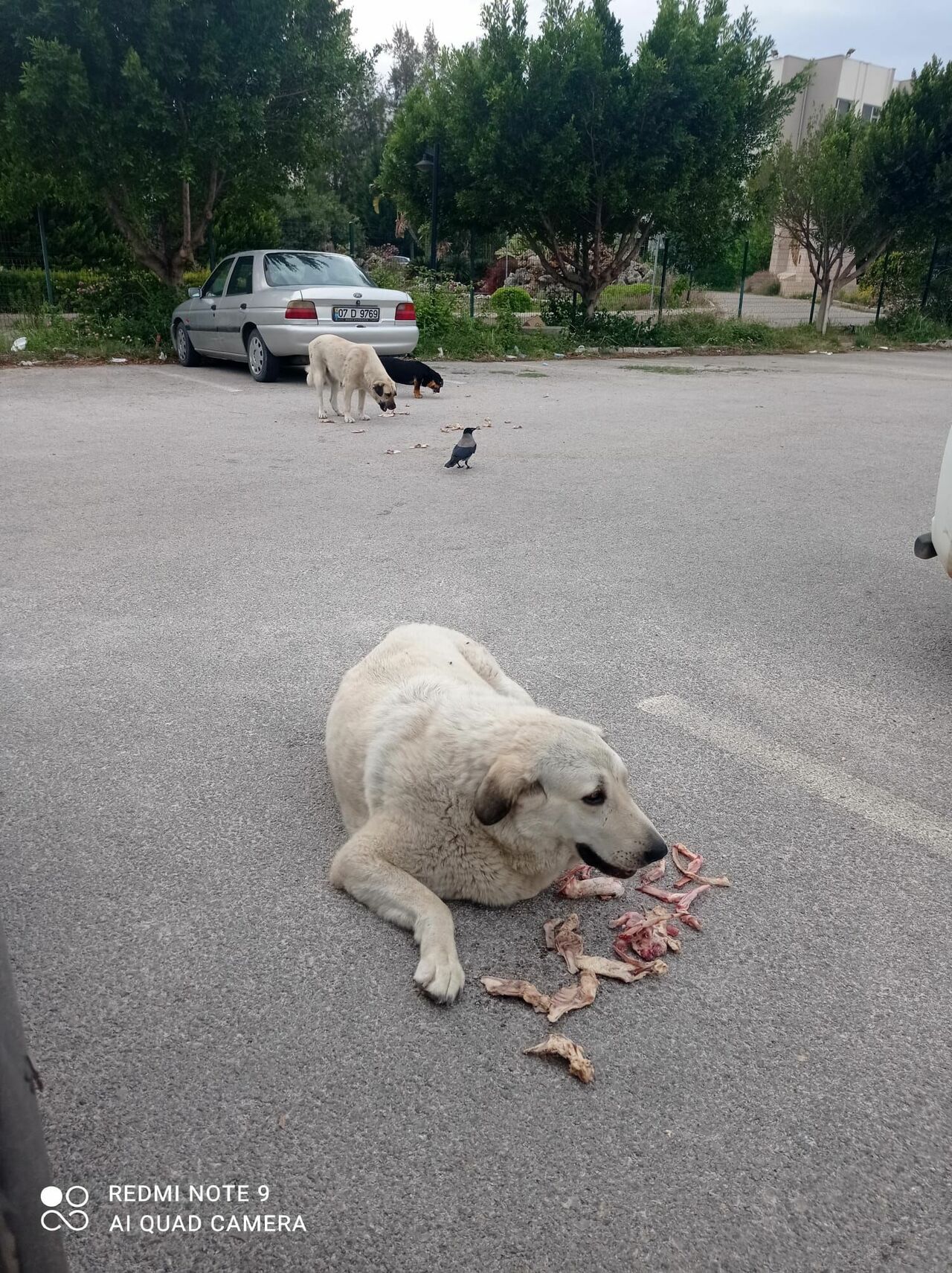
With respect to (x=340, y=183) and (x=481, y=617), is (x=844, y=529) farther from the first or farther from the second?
(x=340, y=183)

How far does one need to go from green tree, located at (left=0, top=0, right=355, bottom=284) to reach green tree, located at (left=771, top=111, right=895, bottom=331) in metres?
13.5

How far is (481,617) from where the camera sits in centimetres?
478

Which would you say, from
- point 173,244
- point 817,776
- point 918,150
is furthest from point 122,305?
point 918,150

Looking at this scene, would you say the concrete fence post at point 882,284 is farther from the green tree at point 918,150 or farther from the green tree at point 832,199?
the green tree at point 918,150

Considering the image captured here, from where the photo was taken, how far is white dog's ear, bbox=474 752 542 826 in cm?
240

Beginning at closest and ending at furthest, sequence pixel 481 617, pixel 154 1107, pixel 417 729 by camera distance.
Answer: pixel 154 1107 < pixel 417 729 < pixel 481 617

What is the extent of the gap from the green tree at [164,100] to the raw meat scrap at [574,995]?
16.6 metres

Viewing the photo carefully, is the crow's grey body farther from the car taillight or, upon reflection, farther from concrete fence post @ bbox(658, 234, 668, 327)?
concrete fence post @ bbox(658, 234, 668, 327)

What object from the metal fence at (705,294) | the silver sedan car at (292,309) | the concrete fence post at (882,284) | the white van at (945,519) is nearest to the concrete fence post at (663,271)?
the metal fence at (705,294)

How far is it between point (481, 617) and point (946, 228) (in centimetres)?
2715

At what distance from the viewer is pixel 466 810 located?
8.35ft

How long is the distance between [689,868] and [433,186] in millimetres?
22183

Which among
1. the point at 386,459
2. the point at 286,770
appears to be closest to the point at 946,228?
the point at 386,459

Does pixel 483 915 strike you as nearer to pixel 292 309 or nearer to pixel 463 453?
pixel 463 453
